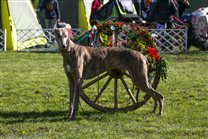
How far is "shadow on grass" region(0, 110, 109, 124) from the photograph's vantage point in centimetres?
890

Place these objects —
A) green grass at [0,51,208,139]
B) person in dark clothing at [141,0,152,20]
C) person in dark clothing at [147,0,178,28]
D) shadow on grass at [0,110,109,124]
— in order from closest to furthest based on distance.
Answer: green grass at [0,51,208,139] → shadow on grass at [0,110,109,124] → person in dark clothing at [147,0,178,28] → person in dark clothing at [141,0,152,20]

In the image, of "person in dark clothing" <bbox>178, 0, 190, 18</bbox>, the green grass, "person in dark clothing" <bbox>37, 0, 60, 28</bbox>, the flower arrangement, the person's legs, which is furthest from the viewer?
the person's legs

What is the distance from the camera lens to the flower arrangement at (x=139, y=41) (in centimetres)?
927

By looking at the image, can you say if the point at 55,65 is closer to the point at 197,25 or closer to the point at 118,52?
the point at 197,25

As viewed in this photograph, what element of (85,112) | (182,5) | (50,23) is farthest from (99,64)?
(50,23)

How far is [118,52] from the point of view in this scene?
8773 millimetres

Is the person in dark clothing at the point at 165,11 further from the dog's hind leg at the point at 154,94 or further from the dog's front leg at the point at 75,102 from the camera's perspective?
the dog's front leg at the point at 75,102

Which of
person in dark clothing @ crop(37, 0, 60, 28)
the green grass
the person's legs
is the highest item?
person in dark clothing @ crop(37, 0, 60, 28)

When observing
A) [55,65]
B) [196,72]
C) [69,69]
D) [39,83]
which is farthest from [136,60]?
[55,65]

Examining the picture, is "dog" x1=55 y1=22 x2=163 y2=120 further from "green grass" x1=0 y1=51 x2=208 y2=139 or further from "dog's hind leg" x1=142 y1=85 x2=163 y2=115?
"green grass" x1=0 y1=51 x2=208 y2=139

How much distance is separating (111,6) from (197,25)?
2706 mm

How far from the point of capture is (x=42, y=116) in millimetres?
9281

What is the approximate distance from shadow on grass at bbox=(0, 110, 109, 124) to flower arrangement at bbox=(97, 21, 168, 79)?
1.06 m

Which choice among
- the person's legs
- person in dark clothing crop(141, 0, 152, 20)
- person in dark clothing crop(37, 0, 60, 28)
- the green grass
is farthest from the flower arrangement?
person in dark clothing crop(141, 0, 152, 20)
